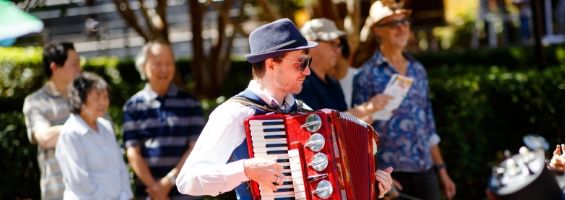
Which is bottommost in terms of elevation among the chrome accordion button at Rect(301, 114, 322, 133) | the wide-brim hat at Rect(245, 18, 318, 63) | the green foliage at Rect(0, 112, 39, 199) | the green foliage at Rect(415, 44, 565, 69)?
the green foliage at Rect(415, 44, 565, 69)

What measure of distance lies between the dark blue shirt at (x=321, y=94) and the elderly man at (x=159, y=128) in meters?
1.08

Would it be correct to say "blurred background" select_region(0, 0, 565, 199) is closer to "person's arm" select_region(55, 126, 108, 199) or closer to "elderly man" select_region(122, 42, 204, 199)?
"elderly man" select_region(122, 42, 204, 199)

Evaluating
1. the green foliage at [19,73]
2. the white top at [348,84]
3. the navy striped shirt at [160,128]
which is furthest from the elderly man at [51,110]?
the green foliage at [19,73]

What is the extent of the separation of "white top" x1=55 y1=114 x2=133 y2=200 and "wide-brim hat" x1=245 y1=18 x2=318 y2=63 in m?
1.90

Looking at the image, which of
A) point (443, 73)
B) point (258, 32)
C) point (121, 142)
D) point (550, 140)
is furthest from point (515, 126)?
point (258, 32)

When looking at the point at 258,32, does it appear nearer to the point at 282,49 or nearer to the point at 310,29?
the point at 282,49

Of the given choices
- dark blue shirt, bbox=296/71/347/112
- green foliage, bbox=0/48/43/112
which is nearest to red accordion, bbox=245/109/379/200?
dark blue shirt, bbox=296/71/347/112

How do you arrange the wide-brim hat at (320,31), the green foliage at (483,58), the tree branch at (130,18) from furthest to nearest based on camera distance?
1. the green foliage at (483,58)
2. the tree branch at (130,18)
3. the wide-brim hat at (320,31)

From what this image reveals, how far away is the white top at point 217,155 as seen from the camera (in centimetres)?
430

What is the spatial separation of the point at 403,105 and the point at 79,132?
2.04m

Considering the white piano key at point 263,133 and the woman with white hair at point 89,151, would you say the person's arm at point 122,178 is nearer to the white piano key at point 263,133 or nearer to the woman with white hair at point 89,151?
the woman with white hair at point 89,151

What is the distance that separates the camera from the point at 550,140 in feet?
29.2

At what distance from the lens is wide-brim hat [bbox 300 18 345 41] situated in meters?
6.49

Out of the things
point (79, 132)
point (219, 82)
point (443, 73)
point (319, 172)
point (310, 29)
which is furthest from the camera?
point (219, 82)
